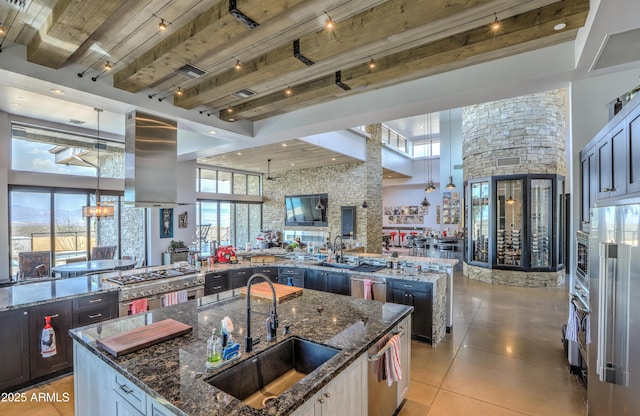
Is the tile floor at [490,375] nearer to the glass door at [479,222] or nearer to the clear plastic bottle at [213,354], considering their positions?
the clear plastic bottle at [213,354]

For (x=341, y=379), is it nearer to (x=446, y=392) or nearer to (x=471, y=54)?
(x=446, y=392)

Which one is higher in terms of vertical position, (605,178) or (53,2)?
(53,2)

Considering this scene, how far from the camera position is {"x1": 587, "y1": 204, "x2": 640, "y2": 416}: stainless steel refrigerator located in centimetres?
166

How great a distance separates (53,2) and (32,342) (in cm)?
345

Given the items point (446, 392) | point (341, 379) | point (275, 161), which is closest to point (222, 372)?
point (341, 379)

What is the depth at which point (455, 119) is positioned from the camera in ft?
40.3

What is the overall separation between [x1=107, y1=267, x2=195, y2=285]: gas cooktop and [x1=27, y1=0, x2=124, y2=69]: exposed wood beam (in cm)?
272

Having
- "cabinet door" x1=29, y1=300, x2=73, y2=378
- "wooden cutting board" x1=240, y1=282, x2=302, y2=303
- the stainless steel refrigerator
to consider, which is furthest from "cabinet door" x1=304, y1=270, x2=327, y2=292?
the stainless steel refrigerator

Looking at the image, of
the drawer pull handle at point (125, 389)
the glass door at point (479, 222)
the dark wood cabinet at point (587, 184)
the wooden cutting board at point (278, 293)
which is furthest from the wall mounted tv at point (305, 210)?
the drawer pull handle at point (125, 389)

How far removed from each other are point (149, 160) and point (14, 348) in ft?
8.85

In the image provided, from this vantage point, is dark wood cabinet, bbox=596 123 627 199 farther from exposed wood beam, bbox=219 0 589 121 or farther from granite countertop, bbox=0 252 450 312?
granite countertop, bbox=0 252 450 312

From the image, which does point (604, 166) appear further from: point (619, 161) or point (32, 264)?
point (32, 264)

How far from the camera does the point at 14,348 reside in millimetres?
3191

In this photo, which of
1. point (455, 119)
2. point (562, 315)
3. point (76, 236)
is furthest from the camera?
point (455, 119)
